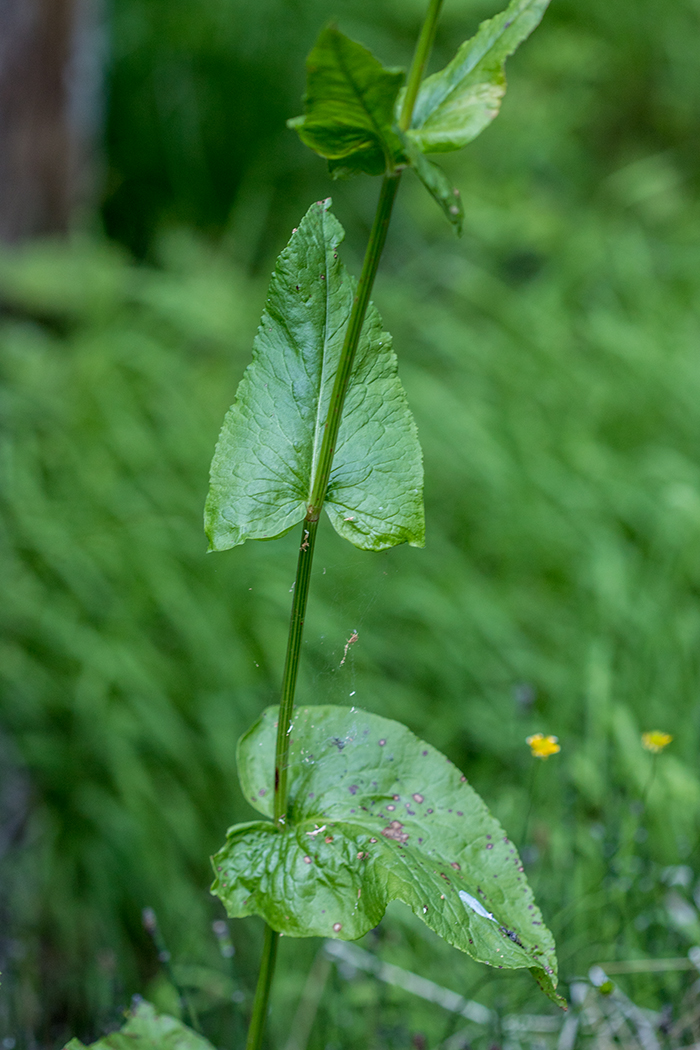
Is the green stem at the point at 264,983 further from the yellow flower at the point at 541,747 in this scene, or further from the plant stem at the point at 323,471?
the yellow flower at the point at 541,747

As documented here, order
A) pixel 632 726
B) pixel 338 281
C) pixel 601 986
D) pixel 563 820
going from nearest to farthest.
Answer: pixel 338 281 < pixel 601 986 < pixel 563 820 < pixel 632 726

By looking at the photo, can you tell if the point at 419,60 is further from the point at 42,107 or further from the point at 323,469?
the point at 42,107

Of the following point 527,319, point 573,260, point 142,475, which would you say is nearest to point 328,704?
point 142,475

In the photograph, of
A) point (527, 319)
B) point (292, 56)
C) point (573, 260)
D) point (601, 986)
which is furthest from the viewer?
point (292, 56)

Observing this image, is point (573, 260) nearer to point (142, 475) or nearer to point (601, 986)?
point (142, 475)

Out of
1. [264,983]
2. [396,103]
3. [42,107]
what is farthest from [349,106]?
[42,107]

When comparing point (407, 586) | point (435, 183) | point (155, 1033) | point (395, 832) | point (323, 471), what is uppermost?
point (435, 183)
